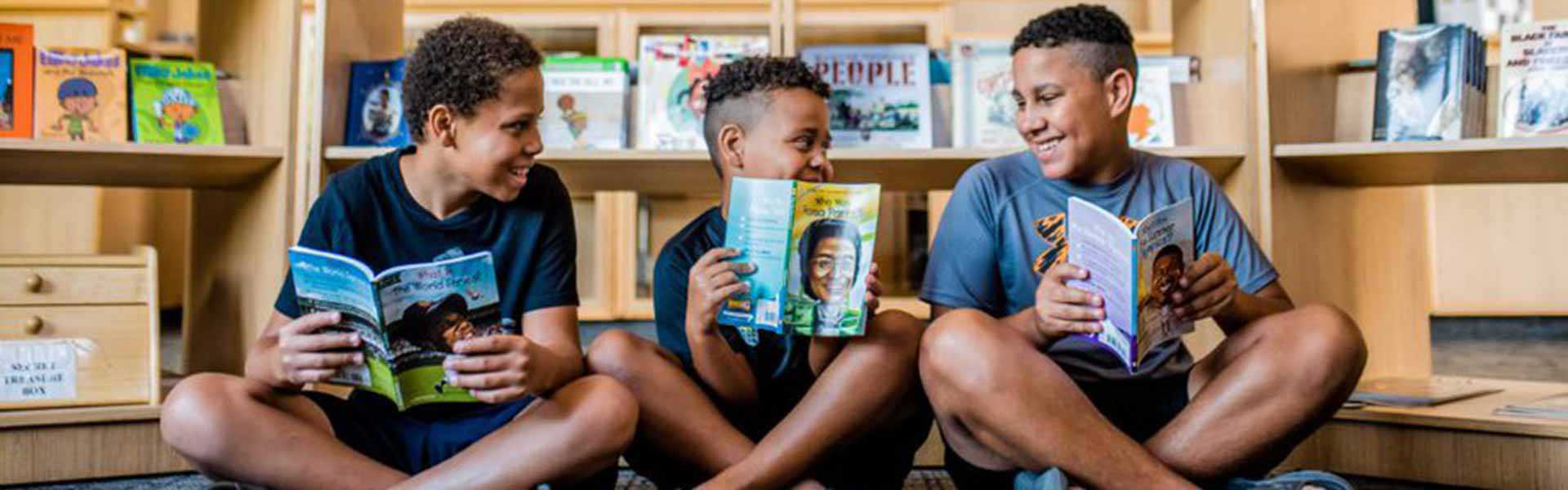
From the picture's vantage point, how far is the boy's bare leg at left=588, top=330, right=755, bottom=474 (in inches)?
55.9

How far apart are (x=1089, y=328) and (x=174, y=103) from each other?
1449 millimetres

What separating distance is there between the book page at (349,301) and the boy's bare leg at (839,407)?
0.37m

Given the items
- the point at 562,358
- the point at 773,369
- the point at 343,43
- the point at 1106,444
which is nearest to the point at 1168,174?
the point at 1106,444

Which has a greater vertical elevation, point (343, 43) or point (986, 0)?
point (986, 0)

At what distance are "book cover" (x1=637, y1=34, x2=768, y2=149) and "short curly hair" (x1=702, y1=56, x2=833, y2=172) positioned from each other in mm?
345

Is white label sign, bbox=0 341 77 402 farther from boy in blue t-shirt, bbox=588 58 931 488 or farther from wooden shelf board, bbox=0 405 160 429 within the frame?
boy in blue t-shirt, bbox=588 58 931 488

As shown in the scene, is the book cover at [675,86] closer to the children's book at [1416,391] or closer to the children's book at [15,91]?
the children's book at [15,91]

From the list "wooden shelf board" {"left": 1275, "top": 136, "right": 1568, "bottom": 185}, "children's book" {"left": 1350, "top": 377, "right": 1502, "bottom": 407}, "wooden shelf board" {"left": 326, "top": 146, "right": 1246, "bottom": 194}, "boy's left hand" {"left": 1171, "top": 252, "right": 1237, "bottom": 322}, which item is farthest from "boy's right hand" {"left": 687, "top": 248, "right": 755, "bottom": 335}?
"children's book" {"left": 1350, "top": 377, "right": 1502, "bottom": 407}

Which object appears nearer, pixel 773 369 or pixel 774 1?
pixel 773 369

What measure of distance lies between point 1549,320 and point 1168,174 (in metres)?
3.18

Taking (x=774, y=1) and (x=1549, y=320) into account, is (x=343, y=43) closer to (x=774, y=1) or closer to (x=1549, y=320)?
(x=774, y=1)

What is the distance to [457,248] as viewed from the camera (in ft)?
4.85

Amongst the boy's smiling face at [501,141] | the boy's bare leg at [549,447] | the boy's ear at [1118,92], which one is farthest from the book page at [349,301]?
the boy's ear at [1118,92]

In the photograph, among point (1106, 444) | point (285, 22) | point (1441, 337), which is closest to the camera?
point (1106, 444)
